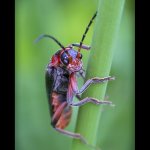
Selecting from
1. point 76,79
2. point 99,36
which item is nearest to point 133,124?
point 76,79

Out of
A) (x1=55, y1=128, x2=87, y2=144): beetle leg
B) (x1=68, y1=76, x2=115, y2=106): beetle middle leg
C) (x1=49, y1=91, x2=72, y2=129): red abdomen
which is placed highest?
(x1=68, y1=76, x2=115, y2=106): beetle middle leg

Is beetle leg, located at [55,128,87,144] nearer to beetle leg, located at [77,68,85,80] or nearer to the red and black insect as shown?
the red and black insect

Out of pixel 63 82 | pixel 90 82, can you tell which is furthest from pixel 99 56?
pixel 63 82

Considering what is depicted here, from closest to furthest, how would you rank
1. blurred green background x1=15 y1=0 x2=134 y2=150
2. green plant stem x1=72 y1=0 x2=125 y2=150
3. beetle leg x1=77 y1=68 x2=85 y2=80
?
green plant stem x1=72 y1=0 x2=125 y2=150, beetle leg x1=77 y1=68 x2=85 y2=80, blurred green background x1=15 y1=0 x2=134 y2=150

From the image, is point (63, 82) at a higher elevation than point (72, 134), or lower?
higher

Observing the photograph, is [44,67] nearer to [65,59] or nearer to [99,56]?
[65,59]

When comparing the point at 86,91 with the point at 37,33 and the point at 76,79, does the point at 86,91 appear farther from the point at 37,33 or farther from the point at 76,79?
the point at 37,33

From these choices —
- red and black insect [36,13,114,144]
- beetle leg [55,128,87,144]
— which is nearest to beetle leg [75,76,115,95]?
red and black insect [36,13,114,144]
